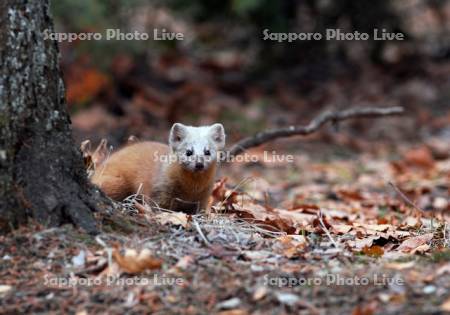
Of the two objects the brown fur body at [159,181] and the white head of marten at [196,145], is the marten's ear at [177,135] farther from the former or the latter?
the brown fur body at [159,181]

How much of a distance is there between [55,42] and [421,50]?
10.6m

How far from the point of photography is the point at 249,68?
13.6m

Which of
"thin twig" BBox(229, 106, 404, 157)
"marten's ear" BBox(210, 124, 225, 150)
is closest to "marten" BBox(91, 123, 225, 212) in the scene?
"marten's ear" BBox(210, 124, 225, 150)

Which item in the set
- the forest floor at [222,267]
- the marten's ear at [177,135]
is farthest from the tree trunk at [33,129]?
the marten's ear at [177,135]

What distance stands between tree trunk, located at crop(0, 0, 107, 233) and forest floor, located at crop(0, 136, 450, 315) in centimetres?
13

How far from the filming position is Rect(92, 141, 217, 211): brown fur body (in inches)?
243

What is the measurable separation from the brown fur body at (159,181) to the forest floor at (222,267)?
52 cm

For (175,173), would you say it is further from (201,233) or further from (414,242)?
(414,242)

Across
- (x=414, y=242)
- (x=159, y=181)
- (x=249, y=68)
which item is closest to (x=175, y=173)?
(x=159, y=181)

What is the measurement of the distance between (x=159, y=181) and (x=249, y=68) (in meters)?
7.67

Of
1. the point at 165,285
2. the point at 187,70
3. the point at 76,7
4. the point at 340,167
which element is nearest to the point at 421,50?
the point at 187,70

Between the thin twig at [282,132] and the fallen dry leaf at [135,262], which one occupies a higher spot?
the thin twig at [282,132]

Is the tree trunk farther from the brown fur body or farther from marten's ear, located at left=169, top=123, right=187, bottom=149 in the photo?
marten's ear, located at left=169, top=123, right=187, bottom=149

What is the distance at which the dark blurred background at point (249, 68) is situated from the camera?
11422mm
